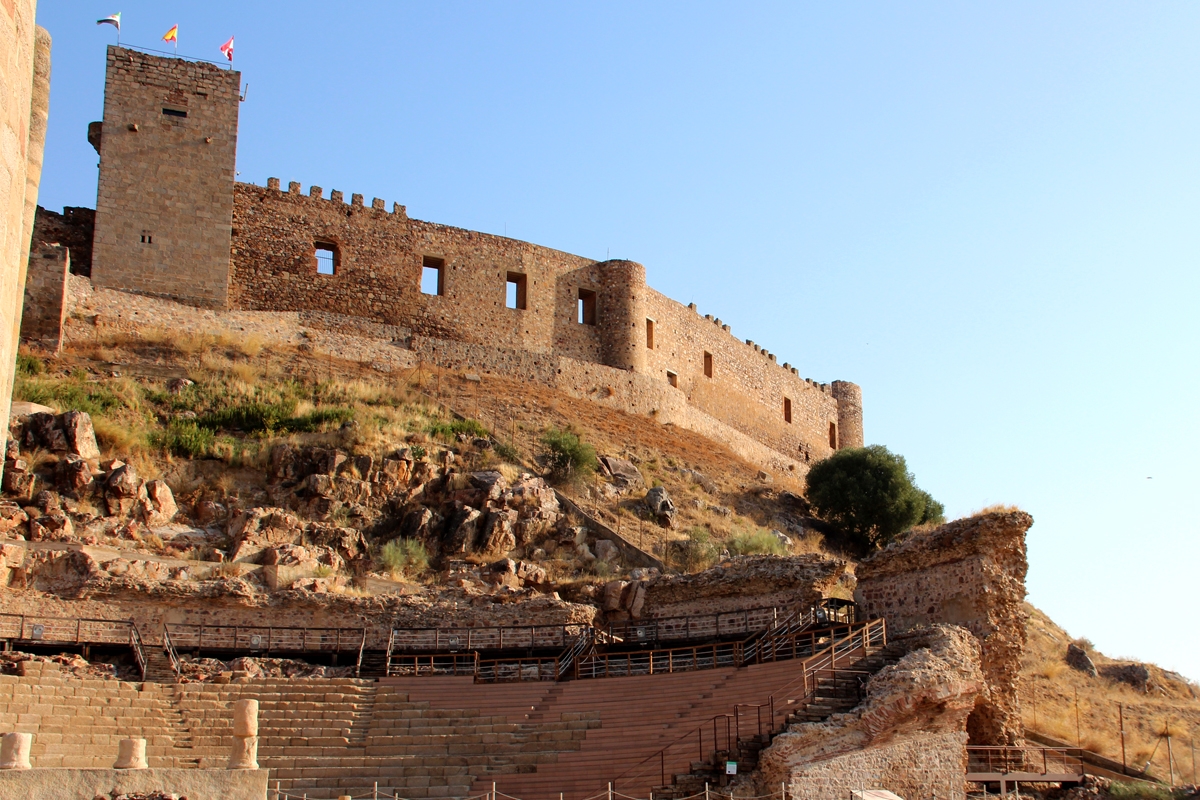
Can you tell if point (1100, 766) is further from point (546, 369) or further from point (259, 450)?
point (546, 369)

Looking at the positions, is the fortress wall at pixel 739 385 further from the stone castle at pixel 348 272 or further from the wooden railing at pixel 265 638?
the wooden railing at pixel 265 638

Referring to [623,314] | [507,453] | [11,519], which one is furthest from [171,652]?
[623,314]

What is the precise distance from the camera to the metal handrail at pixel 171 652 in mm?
20859

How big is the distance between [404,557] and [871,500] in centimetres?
1565

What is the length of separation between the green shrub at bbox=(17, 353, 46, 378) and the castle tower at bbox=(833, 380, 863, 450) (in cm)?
3308

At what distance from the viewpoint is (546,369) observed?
122ft

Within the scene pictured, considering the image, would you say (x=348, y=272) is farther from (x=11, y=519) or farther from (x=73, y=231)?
(x=11, y=519)

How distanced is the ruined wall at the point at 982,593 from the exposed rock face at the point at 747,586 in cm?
261

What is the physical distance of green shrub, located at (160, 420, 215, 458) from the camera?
27203 mm

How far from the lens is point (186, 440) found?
27.4 meters

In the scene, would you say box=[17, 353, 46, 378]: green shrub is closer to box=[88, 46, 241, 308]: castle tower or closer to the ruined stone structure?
box=[88, 46, 241, 308]: castle tower

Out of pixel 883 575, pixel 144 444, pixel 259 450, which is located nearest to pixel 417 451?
pixel 259 450

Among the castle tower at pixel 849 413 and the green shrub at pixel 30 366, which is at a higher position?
the castle tower at pixel 849 413

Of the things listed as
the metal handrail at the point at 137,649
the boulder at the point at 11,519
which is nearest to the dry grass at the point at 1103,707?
the metal handrail at the point at 137,649
